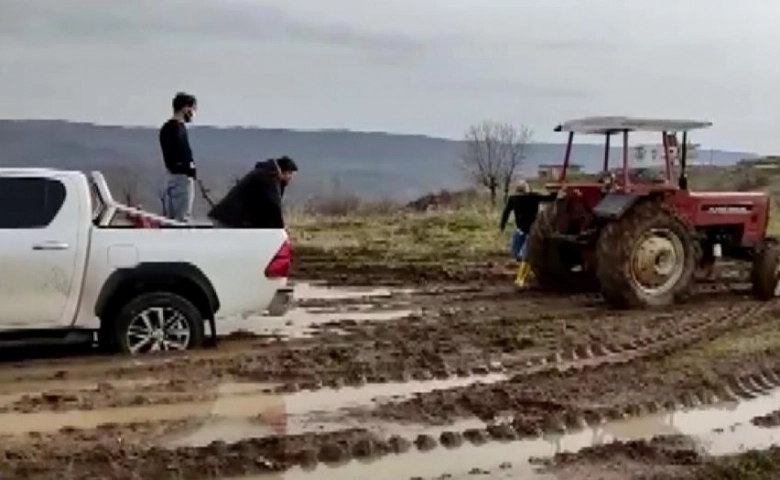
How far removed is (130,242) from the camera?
9.82 metres

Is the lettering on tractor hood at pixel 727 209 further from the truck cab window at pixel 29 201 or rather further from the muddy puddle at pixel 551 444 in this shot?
the truck cab window at pixel 29 201

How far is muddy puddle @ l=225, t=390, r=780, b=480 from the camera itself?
699cm

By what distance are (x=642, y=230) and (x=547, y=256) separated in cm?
181

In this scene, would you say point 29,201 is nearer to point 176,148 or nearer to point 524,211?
point 176,148

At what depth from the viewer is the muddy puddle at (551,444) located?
6992 millimetres

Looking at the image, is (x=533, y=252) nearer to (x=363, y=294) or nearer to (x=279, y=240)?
(x=363, y=294)

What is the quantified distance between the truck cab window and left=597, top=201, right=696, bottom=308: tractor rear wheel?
6042 millimetres

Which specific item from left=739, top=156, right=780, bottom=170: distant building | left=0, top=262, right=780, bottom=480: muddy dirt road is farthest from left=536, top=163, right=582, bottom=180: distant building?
left=739, top=156, right=780, bottom=170: distant building

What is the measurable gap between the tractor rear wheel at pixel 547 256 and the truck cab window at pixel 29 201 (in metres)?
6.61

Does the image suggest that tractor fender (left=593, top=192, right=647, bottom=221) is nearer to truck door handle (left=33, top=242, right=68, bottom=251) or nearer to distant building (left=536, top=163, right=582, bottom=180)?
distant building (left=536, top=163, right=582, bottom=180)

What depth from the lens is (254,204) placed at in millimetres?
12008

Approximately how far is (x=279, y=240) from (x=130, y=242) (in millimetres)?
1281

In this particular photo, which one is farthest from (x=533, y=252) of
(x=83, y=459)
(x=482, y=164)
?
(x=482, y=164)

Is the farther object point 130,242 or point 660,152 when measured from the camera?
point 660,152
